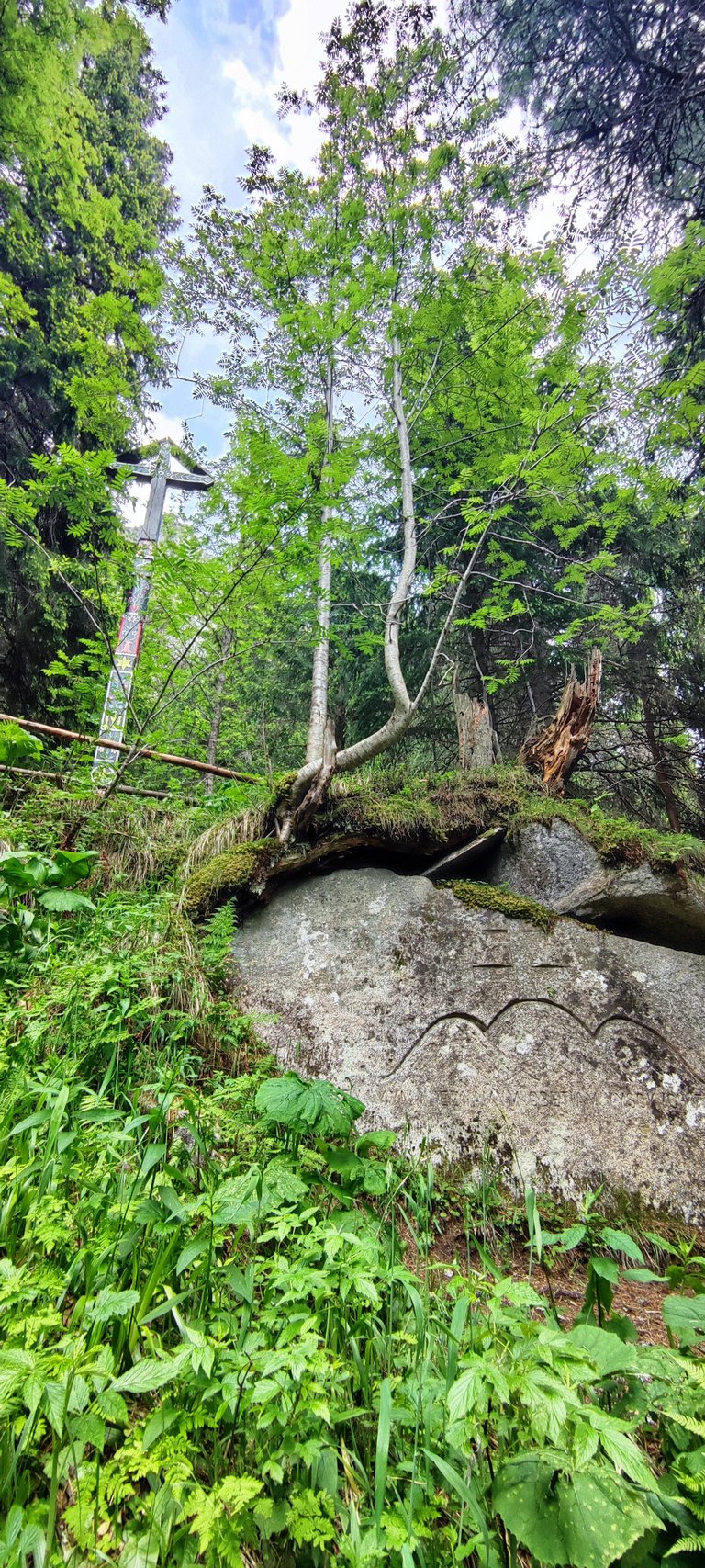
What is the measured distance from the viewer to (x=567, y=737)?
17.7ft

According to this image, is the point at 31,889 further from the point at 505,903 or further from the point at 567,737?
→ the point at 567,737

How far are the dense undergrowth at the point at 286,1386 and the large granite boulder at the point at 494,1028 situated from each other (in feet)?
3.40

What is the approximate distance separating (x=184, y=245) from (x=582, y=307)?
4944 millimetres

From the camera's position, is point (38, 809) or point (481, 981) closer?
point (481, 981)

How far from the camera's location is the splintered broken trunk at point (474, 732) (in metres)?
6.16

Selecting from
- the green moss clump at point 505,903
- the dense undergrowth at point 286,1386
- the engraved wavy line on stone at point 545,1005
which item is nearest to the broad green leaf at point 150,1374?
the dense undergrowth at point 286,1386

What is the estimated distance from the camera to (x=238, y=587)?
402 cm

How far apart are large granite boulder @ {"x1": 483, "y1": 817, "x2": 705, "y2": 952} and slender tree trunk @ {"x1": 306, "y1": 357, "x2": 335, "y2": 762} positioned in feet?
6.44

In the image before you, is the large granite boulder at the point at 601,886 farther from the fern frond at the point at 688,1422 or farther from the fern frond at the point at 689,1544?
the fern frond at the point at 689,1544

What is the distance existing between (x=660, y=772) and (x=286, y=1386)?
22.1ft

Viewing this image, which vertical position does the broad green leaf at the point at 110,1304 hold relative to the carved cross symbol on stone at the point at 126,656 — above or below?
below

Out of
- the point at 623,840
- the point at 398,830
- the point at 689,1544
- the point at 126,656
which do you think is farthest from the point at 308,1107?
the point at 126,656

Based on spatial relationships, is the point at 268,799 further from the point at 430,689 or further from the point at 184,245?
the point at 184,245

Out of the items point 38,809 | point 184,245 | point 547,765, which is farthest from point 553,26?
point 38,809
